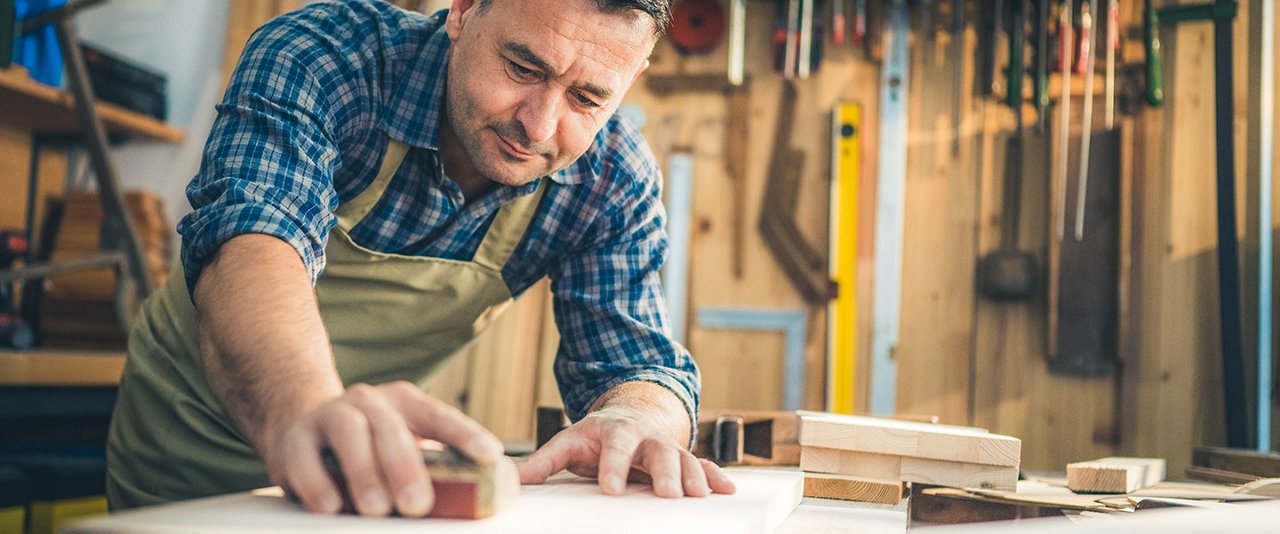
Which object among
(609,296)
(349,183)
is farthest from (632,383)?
(349,183)

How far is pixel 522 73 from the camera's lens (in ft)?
4.38

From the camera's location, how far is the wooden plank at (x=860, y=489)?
117cm

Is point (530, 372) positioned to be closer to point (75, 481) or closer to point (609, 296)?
point (75, 481)

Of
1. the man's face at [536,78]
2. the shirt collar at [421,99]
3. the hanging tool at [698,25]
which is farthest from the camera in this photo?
the hanging tool at [698,25]

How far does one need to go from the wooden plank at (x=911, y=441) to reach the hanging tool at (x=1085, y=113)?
2.55 m

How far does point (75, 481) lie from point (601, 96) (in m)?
1.69

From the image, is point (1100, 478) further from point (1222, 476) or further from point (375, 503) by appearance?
point (375, 503)

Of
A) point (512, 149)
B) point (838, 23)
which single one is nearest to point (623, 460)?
point (512, 149)

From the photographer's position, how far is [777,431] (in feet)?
5.34

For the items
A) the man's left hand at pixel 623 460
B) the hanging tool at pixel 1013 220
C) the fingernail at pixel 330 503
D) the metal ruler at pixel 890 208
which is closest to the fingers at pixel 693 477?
the man's left hand at pixel 623 460

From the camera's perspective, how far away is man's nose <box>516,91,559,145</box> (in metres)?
1.33

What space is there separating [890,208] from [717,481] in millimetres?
2827

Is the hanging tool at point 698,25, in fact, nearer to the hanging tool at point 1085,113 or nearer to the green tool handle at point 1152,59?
the hanging tool at point 1085,113

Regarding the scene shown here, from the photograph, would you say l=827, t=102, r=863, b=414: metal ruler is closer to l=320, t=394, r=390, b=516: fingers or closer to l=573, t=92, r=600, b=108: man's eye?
l=573, t=92, r=600, b=108: man's eye
